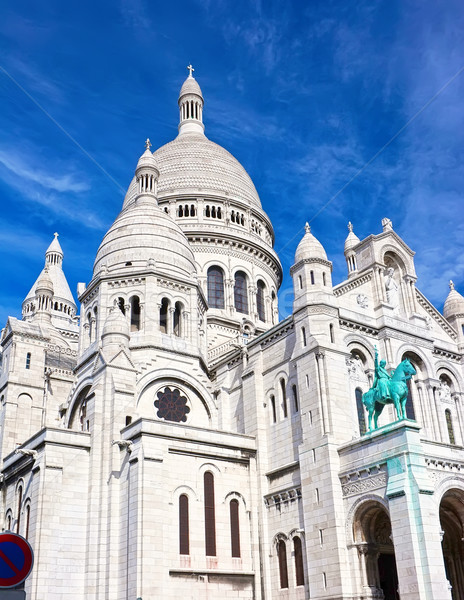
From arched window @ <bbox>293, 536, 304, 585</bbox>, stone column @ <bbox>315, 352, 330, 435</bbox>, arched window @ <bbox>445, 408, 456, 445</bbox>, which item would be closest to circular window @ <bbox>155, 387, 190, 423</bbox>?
stone column @ <bbox>315, 352, 330, 435</bbox>

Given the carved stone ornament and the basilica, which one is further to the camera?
the carved stone ornament

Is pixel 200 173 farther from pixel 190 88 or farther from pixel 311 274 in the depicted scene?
pixel 311 274

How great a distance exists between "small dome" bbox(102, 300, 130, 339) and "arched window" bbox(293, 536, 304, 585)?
15130 mm

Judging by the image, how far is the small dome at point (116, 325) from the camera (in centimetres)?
3950

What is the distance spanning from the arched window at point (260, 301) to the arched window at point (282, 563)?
26.1 meters

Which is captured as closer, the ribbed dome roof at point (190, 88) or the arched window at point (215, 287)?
the arched window at point (215, 287)

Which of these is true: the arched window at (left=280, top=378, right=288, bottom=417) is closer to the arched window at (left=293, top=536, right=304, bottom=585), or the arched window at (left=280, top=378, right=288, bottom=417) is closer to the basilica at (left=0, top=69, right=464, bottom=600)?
the basilica at (left=0, top=69, right=464, bottom=600)

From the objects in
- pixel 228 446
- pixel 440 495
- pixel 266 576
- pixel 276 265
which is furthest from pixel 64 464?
pixel 276 265

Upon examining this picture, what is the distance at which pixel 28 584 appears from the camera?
32125 millimetres

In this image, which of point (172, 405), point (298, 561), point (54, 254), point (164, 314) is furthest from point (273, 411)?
point (54, 254)

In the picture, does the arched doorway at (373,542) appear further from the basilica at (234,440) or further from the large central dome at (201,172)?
the large central dome at (201,172)

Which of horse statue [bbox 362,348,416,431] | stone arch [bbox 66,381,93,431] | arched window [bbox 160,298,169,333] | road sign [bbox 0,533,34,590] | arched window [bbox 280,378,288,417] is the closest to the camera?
road sign [bbox 0,533,34,590]

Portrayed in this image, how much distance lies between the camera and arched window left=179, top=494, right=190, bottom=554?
33.3 m

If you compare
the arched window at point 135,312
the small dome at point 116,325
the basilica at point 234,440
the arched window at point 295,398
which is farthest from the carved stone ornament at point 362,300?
→ the arched window at point 135,312
